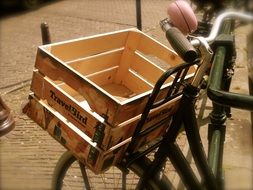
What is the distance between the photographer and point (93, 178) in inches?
127

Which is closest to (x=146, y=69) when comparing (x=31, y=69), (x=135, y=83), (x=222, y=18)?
(x=135, y=83)

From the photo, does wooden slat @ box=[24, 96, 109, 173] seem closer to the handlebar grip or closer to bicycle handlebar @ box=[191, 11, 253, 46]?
the handlebar grip

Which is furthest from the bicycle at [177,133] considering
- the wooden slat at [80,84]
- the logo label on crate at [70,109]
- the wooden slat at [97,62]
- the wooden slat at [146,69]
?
the wooden slat at [97,62]

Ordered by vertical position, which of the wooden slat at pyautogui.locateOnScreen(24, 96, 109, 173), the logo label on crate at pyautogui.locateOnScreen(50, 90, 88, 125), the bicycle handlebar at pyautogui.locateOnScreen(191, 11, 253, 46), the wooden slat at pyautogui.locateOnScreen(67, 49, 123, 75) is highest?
the bicycle handlebar at pyautogui.locateOnScreen(191, 11, 253, 46)

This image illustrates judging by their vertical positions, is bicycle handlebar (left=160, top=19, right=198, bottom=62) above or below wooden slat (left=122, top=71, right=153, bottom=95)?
above

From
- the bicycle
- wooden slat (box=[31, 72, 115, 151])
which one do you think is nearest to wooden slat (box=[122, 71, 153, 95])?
the bicycle

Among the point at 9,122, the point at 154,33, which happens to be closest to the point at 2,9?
the point at 154,33

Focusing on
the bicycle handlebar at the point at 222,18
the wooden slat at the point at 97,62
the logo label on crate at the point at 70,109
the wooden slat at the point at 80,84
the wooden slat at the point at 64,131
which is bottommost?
the wooden slat at the point at 64,131

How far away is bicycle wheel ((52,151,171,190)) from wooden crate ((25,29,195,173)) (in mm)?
228

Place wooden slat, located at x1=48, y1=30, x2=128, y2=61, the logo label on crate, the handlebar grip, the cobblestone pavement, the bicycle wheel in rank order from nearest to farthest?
the handlebar grip, the logo label on crate, the bicycle wheel, wooden slat, located at x1=48, y1=30, x2=128, y2=61, the cobblestone pavement

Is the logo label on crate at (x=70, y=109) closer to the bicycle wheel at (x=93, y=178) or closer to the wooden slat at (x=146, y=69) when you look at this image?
the bicycle wheel at (x=93, y=178)

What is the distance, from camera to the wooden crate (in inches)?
78.9

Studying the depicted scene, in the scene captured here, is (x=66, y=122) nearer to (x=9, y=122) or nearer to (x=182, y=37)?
(x=182, y=37)

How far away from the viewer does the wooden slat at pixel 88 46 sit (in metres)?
2.49
